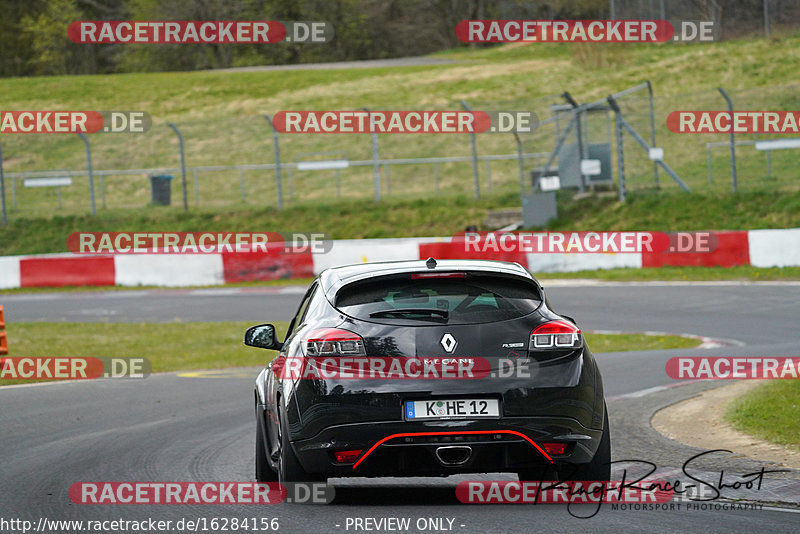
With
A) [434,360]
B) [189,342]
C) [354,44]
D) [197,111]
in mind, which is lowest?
[189,342]

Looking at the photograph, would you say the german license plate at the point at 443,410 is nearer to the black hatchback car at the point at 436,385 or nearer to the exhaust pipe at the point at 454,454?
the black hatchback car at the point at 436,385

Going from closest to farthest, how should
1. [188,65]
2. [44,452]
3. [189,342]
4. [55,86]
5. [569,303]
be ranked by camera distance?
1. [44,452]
2. [189,342]
3. [569,303]
4. [55,86]
5. [188,65]

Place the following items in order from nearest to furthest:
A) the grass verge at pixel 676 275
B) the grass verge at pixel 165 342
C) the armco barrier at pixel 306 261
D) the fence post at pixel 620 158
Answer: the grass verge at pixel 165 342 → the grass verge at pixel 676 275 → the armco barrier at pixel 306 261 → the fence post at pixel 620 158

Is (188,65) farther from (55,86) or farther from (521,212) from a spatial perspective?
(521,212)

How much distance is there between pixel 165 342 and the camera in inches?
784

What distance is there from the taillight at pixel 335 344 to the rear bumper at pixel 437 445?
→ 39 cm

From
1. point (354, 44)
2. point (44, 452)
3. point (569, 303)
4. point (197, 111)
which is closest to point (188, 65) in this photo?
point (354, 44)

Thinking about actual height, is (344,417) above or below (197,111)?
below

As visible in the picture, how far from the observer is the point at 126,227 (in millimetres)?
34688

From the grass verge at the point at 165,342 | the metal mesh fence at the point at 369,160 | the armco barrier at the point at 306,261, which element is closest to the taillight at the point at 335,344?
the grass verge at the point at 165,342

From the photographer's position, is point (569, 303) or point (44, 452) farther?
point (569, 303)

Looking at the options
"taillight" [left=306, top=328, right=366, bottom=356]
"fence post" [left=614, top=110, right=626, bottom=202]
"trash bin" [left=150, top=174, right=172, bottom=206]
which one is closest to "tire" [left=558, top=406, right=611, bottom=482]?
"taillight" [left=306, top=328, right=366, bottom=356]

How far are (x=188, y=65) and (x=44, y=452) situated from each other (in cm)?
7166

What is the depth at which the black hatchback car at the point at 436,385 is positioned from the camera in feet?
22.0
